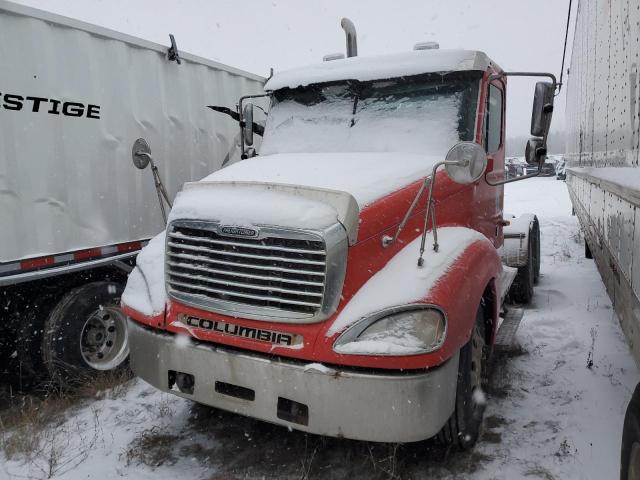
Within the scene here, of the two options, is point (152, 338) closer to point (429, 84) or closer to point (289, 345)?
point (289, 345)

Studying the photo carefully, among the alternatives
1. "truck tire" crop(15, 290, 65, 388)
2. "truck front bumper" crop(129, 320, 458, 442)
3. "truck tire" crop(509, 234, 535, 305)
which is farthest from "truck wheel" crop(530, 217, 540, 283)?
"truck tire" crop(15, 290, 65, 388)

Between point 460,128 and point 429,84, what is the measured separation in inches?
17.1

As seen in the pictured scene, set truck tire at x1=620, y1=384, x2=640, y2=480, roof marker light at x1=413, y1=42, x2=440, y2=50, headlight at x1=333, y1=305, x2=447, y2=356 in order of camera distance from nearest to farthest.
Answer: truck tire at x1=620, y1=384, x2=640, y2=480 → headlight at x1=333, y1=305, x2=447, y2=356 → roof marker light at x1=413, y1=42, x2=440, y2=50

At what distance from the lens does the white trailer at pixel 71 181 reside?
4.01 metres

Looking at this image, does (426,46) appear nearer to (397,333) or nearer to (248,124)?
(248,124)

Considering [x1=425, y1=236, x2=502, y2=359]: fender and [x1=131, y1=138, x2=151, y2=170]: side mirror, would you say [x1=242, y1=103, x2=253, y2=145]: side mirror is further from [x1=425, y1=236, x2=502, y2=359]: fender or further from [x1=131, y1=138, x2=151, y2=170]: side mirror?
[x1=425, y1=236, x2=502, y2=359]: fender

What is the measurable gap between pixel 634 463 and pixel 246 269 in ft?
6.55

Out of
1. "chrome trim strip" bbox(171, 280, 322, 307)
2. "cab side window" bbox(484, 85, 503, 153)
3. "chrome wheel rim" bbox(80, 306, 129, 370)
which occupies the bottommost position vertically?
"chrome wheel rim" bbox(80, 306, 129, 370)

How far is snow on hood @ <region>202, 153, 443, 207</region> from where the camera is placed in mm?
3088

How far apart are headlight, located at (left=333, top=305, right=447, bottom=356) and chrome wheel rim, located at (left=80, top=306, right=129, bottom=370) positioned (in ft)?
9.48

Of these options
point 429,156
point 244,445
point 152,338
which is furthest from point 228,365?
point 429,156

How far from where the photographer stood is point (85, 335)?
4.60 meters

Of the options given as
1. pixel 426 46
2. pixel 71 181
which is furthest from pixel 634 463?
pixel 71 181

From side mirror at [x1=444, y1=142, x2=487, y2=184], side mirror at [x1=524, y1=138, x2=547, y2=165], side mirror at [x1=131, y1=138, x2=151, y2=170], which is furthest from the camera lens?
side mirror at [x1=524, y1=138, x2=547, y2=165]
